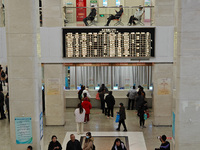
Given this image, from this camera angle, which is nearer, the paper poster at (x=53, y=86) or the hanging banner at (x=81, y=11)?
the paper poster at (x=53, y=86)

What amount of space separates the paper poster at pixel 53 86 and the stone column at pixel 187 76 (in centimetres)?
567

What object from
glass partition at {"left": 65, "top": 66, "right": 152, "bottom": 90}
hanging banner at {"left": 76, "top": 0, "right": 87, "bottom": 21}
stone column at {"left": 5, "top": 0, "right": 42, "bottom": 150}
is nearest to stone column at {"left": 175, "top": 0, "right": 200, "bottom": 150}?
stone column at {"left": 5, "top": 0, "right": 42, "bottom": 150}

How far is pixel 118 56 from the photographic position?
9.73 metres

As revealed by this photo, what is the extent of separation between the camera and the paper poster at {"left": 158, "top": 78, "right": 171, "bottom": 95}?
11070 mm

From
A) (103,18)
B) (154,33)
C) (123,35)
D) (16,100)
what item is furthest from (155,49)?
(103,18)

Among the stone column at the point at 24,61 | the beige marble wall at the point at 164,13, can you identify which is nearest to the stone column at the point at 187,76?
the stone column at the point at 24,61

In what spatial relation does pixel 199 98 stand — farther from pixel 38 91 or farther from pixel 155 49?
pixel 38 91

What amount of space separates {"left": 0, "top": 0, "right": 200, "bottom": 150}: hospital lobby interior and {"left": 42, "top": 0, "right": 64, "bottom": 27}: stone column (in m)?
0.04

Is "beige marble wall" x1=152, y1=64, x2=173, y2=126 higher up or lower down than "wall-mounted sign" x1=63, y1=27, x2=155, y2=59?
lower down

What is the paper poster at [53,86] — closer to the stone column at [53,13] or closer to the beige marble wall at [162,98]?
the stone column at [53,13]

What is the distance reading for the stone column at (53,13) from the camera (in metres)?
10.7

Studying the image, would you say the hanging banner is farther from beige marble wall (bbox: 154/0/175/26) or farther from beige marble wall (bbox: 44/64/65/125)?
beige marble wall (bbox: 154/0/175/26)

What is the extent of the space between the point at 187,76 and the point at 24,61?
4.05m

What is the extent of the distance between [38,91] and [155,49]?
15.3ft
